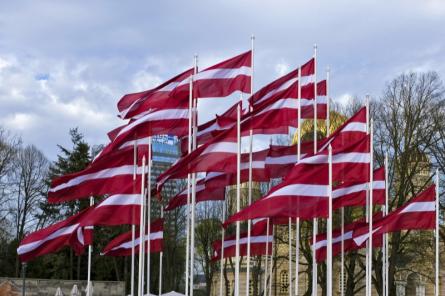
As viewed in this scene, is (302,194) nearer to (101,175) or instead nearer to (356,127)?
(356,127)

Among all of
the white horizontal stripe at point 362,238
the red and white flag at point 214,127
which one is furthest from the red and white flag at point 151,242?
the white horizontal stripe at point 362,238

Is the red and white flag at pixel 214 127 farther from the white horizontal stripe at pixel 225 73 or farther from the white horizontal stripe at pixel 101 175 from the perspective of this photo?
the white horizontal stripe at pixel 101 175

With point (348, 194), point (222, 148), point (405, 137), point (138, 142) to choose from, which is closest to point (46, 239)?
point (138, 142)

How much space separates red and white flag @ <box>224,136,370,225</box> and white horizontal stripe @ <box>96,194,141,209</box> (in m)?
4.14

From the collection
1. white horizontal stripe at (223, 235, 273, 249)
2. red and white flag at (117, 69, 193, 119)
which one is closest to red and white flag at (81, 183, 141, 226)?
red and white flag at (117, 69, 193, 119)

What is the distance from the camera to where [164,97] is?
2273 centimetres

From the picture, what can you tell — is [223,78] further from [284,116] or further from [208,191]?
[208,191]

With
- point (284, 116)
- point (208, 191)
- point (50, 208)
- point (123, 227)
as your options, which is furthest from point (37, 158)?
point (284, 116)

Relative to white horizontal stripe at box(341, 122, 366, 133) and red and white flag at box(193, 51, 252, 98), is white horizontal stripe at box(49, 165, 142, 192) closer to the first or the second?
red and white flag at box(193, 51, 252, 98)

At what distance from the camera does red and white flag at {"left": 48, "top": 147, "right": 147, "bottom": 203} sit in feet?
72.3

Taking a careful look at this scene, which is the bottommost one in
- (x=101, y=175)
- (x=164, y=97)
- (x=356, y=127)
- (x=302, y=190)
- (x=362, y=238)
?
(x=362, y=238)

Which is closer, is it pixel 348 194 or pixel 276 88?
pixel 276 88

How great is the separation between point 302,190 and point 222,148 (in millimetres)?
2876

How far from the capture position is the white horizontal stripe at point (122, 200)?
21.8m
